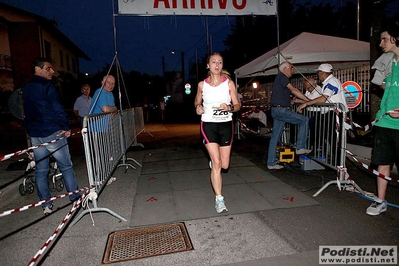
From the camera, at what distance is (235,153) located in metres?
7.64

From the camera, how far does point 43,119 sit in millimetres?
3662

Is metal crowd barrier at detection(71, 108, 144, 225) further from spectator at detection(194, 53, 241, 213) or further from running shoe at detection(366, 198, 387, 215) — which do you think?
running shoe at detection(366, 198, 387, 215)

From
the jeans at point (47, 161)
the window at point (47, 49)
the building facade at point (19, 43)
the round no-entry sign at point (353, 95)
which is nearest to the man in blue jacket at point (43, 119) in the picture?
the jeans at point (47, 161)

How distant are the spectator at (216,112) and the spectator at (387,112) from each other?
5.92 feet

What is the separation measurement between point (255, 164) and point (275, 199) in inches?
88.0

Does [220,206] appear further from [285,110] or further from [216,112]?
[285,110]

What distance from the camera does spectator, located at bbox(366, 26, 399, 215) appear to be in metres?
3.09

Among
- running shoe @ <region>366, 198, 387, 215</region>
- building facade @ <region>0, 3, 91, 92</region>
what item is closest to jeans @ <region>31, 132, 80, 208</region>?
running shoe @ <region>366, 198, 387, 215</region>

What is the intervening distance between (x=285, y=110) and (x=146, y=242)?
375 cm

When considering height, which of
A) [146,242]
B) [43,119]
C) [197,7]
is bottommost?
[146,242]

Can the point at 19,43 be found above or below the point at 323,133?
above

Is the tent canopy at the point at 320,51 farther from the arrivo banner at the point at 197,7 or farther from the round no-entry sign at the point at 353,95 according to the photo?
the arrivo banner at the point at 197,7

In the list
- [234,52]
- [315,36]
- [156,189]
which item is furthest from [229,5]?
[234,52]

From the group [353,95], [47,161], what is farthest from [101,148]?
[353,95]
